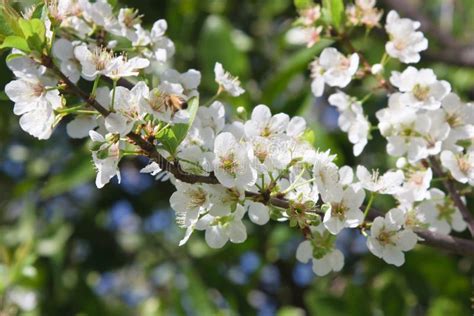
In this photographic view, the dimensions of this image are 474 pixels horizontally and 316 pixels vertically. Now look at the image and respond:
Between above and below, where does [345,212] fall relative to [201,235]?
above

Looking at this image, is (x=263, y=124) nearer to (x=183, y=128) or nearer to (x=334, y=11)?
(x=183, y=128)

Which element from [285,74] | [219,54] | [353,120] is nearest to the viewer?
[353,120]

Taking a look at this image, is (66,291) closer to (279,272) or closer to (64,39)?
(279,272)

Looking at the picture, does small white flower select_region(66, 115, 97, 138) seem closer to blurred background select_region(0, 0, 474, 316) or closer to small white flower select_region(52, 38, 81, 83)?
small white flower select_region(52, 38, 81, 83)

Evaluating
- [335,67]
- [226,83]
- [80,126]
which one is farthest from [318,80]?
[80,126]

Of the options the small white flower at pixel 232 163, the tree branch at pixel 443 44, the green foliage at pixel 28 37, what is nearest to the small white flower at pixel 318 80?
the small white flower at pixel 232 163

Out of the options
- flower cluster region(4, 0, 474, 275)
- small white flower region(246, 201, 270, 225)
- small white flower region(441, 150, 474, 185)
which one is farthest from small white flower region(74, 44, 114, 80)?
small white flower region(441, 150, 474, 185)

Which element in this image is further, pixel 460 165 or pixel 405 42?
pixel 405 42
